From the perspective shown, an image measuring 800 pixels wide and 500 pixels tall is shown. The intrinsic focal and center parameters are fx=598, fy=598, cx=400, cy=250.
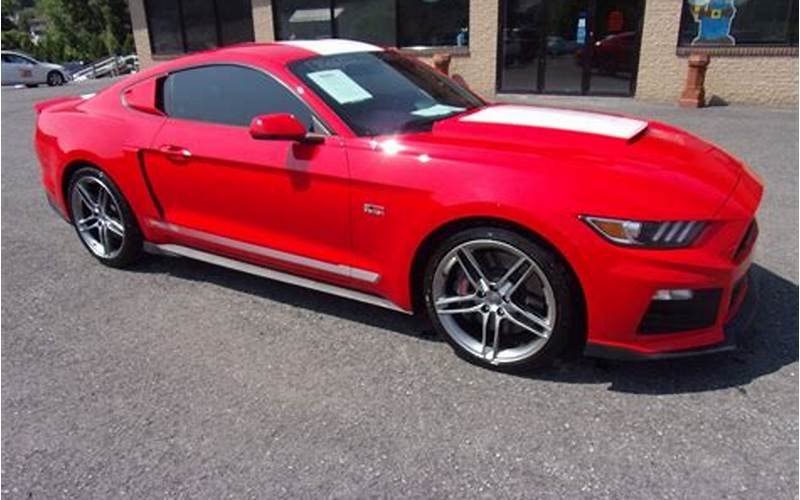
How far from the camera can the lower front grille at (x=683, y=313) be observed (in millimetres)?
2461

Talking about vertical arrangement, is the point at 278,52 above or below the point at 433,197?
above

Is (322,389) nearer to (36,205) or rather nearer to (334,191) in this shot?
(334,191)

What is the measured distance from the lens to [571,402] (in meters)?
2.64

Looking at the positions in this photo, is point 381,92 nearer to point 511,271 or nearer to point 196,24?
point 511,271

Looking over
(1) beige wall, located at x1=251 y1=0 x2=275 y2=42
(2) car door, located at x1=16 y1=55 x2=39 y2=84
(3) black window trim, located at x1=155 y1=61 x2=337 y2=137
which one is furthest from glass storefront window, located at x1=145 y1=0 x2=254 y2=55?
(3) black window trim, located at x1=155 y1=61 x2=337 y2=137

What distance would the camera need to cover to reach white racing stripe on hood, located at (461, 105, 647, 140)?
3.06 meters

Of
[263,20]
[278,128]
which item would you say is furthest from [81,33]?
[278,128]

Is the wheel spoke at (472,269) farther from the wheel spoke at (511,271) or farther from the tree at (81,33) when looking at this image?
the tree at (81,33)

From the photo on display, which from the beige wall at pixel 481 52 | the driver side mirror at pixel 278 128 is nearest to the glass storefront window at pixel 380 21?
the beige wall at pixel 481 52

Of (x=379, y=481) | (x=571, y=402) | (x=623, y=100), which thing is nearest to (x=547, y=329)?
(x=571, y=402)

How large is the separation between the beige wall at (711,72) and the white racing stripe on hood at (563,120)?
8.95 m

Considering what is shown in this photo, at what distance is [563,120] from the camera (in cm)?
323

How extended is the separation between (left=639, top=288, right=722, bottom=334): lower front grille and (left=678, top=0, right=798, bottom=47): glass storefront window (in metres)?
10.1

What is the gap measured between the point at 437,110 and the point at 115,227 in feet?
7.82
